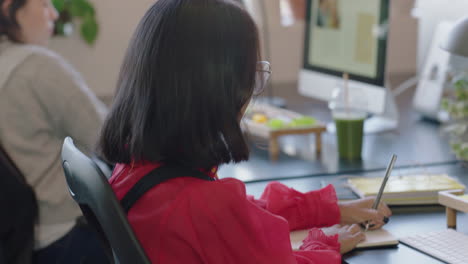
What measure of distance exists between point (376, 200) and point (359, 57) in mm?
822

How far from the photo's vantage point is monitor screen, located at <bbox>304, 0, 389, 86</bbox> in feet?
5.87

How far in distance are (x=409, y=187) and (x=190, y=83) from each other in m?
0.58

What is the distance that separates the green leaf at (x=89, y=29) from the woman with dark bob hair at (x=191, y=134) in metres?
1.84

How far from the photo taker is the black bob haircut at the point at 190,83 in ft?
2.83

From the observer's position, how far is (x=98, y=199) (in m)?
0.76

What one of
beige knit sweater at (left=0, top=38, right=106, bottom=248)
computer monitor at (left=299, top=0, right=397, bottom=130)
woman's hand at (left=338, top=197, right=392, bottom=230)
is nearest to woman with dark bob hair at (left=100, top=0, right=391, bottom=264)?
woman's hand at (left=338, top=197, right=392, bottom=230)

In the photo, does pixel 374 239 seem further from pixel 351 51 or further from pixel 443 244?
pixel 351 51

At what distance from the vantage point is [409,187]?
124 cm

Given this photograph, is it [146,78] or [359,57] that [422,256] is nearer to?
[146,78]

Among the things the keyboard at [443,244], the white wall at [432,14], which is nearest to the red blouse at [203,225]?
the keyboard at [443,244]

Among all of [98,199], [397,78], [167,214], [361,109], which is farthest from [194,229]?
[397,78]

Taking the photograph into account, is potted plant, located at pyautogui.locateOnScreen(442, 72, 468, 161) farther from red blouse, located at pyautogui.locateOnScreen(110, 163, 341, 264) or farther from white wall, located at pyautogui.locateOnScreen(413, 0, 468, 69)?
red blouse, located at pyautogui.locateOnScreen(110, 163, 341, 264)

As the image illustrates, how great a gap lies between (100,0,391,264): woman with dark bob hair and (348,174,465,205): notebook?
0.37m

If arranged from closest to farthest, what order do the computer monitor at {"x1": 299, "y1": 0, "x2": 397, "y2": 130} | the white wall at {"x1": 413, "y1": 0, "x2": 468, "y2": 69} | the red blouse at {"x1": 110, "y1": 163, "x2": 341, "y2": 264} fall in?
the red blouse at {"x1": 110, "y1": 163, "x2": 341, "y2": 264}, the computer monitor at {"x1": 299, "y1": 0, "x2": 397, "y2": 130}, the white wall at {"x1": 413, "y1": 0, "x2": 468, "y2": 69}
